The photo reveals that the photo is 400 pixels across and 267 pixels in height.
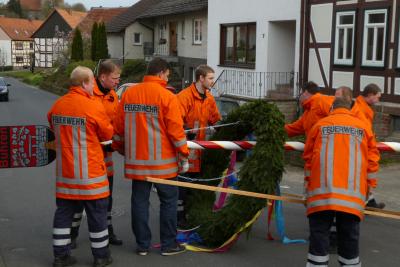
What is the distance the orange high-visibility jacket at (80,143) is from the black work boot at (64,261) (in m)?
0.66

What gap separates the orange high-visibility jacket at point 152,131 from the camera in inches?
237

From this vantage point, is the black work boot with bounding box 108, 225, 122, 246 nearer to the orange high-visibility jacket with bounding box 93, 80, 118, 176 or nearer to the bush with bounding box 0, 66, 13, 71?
the orange high-visibility jacket with bounding box 93, 80, 118, 176

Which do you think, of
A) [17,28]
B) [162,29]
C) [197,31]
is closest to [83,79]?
[197,31]

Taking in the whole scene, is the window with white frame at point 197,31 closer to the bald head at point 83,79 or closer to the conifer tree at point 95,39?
the conifer tree at point 95,39

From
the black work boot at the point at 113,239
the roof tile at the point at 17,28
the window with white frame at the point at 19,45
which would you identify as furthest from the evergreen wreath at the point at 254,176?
the window with white frame at the point at 19,45

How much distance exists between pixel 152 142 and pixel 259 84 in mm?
16923

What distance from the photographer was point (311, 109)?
737cm

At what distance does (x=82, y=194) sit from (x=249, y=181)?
1.81 meters

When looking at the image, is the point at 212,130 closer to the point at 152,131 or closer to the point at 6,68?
the point at 152,131

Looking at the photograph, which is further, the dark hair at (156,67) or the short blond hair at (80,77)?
the dark hair at (156,67)

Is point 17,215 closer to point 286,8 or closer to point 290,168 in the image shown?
point 290,168

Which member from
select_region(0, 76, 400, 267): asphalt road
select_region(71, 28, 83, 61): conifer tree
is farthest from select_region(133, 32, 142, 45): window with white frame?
select_region(0, 76, 400, 267): asphalt road

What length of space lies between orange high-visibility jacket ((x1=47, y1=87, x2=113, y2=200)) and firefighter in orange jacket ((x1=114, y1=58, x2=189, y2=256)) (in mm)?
394

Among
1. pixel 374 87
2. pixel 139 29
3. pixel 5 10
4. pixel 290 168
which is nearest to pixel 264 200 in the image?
pixel 374 87
